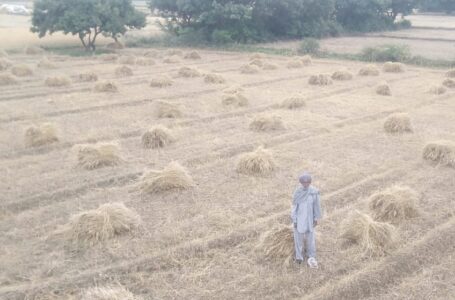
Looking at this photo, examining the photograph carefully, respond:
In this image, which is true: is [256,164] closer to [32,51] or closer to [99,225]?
[99,225]

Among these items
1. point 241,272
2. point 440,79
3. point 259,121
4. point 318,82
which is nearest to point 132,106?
point 259,121

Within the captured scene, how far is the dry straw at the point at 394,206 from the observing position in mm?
8211

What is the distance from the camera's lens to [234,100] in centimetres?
1658

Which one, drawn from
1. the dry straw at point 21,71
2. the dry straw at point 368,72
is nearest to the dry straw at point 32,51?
the dry straw at point 21,71

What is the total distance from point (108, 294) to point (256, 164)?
5.12 meters

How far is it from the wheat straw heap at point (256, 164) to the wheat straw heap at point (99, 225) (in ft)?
10.1

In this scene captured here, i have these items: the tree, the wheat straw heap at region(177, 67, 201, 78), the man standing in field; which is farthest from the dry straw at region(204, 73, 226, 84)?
the man standing in field

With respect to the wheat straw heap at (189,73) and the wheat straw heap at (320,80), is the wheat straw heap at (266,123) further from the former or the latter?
the wheat straw heap at (189,73)

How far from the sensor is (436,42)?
36.7m

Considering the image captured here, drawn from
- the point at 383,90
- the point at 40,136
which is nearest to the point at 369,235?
the point at 40,136

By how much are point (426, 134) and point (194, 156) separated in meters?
6.32

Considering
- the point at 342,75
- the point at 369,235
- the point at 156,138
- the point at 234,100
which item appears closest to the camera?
the point at 369,235

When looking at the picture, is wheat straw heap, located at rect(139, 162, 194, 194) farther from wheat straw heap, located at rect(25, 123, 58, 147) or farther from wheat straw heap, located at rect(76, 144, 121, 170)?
wheat straw heap, located at rect(25, 123, 58, 147)

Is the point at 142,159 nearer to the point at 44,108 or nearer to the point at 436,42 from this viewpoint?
the point at 44,108
